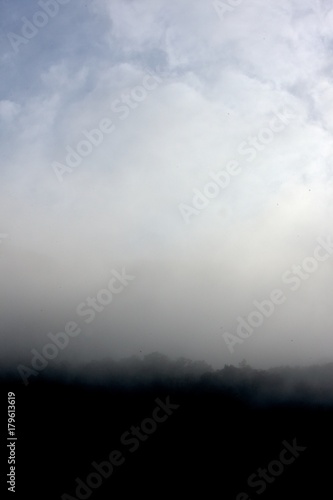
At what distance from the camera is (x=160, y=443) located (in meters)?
45.5

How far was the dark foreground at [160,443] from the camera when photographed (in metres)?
39.9

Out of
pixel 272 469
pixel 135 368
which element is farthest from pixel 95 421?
pixel 272 469

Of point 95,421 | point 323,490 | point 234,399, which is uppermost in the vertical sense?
point 95,421

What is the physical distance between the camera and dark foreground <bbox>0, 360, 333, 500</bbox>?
3994 cm

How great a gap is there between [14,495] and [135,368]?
32.3m

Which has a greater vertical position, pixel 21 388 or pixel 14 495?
pixel 21 388

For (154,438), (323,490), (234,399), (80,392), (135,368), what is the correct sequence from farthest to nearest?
(135,368), (234,399), (80,392), (154,438), (323,490)

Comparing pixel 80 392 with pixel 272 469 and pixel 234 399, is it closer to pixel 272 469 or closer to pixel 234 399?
pixel 234 399

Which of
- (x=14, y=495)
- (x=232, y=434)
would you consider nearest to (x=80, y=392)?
(x=14, y=495)

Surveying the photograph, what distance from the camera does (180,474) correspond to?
1699 inches

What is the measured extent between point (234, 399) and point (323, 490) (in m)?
17.8

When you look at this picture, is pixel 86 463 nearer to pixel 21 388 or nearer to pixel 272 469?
pixel 21 388

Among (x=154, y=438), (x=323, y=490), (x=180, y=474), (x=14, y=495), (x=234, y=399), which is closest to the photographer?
(x=14, y=495)

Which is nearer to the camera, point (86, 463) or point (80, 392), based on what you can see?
point (86, 463)
